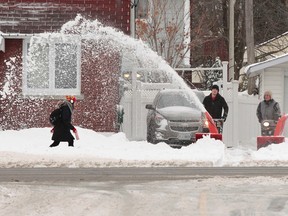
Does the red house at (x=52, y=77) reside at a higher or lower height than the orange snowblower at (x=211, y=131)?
higher

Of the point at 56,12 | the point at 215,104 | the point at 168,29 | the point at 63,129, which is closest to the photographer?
the point at 63,129

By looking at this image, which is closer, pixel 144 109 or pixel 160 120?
pixel 160 120

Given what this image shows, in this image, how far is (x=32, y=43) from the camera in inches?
826

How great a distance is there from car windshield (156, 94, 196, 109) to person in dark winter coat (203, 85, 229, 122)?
0.91 m

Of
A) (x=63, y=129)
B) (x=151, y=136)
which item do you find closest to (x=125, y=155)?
(x=63, y=129)

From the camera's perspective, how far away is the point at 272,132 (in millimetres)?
18562

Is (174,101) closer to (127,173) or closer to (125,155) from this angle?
(125,155)

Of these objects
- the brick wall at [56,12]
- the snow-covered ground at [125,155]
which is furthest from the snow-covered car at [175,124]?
the brick wall at [56,12]

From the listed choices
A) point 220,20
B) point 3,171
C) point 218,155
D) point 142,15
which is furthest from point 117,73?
point 220,20

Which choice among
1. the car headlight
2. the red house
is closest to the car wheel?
the car headlight

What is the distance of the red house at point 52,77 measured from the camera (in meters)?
21.2

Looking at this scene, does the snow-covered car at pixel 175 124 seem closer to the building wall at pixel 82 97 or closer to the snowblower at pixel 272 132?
the snowblower at pixel 272 132

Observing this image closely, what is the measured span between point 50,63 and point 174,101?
410cm

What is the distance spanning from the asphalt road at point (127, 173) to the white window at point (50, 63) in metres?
8.29
